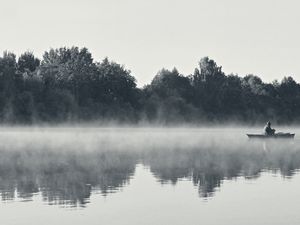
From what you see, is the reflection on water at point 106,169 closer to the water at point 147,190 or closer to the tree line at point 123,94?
the water at point 147,190

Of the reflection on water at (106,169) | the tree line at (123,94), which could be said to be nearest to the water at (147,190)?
the reflection on water at (106,169)

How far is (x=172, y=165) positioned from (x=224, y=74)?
4676 inches

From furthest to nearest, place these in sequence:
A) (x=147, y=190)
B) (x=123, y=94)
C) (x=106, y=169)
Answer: (x=123, y=94) → (x=106, y=169) → (x=147, y=190)

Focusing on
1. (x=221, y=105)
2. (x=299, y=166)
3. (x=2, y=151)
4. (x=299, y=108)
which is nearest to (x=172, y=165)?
(x=299, y=166)

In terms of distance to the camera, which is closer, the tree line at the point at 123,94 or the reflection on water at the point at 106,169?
the reflection on water at the point at 106,169

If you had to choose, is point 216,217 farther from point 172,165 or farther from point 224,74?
point 224,74

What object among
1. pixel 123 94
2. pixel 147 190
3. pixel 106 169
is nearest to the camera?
pixel 147 190

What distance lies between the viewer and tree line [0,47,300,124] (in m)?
115

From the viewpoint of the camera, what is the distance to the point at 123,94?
134m

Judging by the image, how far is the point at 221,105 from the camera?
506 feet

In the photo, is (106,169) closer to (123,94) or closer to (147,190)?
(147,190)

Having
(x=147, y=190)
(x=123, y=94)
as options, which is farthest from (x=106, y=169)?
(x=123, y=94)

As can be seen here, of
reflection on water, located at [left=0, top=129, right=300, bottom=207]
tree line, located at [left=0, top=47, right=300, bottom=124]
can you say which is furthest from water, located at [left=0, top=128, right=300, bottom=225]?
tree line, located at [left=0, top=47, right=300, bottom=124]

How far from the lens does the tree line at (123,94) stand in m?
115
